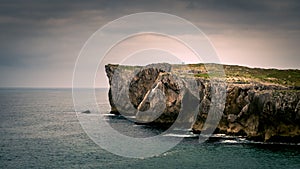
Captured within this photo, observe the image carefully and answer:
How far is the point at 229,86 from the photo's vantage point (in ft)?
388

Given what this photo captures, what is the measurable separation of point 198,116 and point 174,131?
9603 mm

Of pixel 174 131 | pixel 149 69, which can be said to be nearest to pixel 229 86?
pixel 174 131

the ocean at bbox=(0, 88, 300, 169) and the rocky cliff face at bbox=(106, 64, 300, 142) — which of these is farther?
the rocky cliff face at bbox=(106, 64, 300, 142)

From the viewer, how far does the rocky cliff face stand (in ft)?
324

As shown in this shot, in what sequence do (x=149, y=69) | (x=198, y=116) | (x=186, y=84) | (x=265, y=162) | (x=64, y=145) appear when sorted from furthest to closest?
(x=149, y=69) → (x=186, y=84) → (x=198, y=116) → (x=64, y=145) → (x=265, y=162)

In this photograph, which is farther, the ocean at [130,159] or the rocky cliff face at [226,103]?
the rocky cliff face at [226,103]

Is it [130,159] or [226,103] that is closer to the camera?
[130,159]

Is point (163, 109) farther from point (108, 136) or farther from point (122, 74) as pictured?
point (122, 74)

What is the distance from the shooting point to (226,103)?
115 metres

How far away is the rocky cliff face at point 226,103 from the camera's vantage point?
324ft

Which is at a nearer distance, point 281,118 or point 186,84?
point 281,118

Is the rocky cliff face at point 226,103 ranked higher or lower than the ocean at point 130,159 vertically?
higher

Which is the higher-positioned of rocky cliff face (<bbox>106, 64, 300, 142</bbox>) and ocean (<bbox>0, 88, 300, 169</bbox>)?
rocky cliff face (<bbox>106, 64, 300, 142</bbox>)

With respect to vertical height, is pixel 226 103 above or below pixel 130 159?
above
